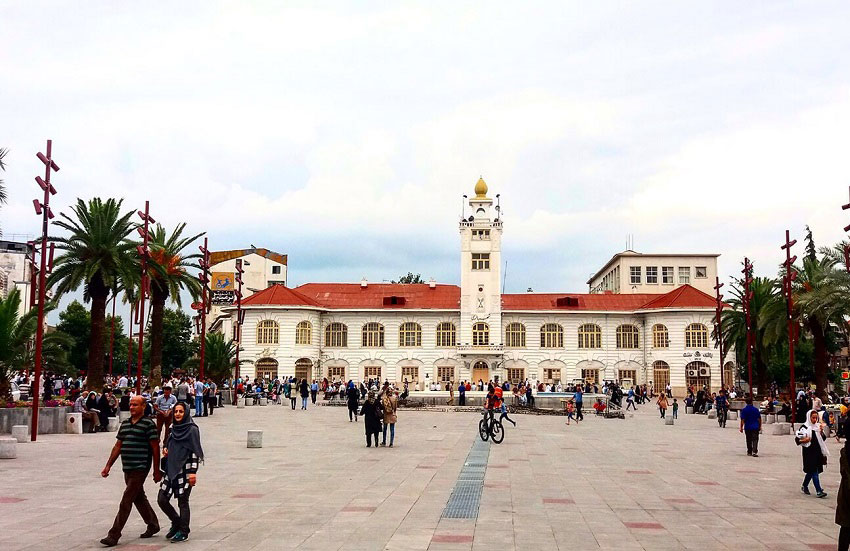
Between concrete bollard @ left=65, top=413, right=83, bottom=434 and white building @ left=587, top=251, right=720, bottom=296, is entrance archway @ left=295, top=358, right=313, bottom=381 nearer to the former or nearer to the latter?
white building @ left=587, top=251, right=720, bottom=296

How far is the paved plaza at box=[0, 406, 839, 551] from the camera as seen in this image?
9.64m

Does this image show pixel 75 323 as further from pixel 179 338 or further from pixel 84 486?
pixel 84 486

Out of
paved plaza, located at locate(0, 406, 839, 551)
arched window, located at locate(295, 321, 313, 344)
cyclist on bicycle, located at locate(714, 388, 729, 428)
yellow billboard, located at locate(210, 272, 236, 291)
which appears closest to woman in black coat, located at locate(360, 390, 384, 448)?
paved plaza, located at locate(0, 406, 839, 551)

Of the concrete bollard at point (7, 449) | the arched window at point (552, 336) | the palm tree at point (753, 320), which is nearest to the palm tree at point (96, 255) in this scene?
the concrete bollard at point (7, 449)

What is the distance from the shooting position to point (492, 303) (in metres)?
67.6

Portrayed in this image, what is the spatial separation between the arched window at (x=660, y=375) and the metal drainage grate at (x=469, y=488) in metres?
47.8

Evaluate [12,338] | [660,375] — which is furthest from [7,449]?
[660,375]

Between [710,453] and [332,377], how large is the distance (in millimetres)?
48891

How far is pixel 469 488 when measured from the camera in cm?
1395

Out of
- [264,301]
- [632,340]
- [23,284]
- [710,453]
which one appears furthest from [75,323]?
[710,453]

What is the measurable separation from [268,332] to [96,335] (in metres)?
30.0

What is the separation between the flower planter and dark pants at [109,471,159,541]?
16.9m

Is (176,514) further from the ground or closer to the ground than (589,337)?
closer to the ground

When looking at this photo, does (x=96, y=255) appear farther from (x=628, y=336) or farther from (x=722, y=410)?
(x=628, y=336)
